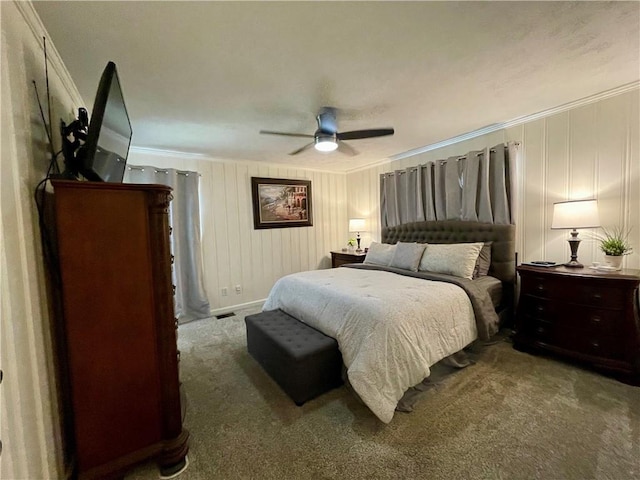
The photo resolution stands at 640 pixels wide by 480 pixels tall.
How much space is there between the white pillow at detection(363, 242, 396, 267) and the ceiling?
170 centimetres

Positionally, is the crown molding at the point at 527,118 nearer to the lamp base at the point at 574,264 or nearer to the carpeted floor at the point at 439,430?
the lamp base at the point at 574,264

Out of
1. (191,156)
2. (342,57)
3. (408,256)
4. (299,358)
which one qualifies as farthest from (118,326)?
(191,156)

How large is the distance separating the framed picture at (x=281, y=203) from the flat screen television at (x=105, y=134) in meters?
2.71

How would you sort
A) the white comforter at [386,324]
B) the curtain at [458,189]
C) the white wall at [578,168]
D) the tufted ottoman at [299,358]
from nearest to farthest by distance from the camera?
the white comforter at [386,324] < the tufted ottoman at [299,358] < the white wall at [578,168] < the curtain at [458,189]

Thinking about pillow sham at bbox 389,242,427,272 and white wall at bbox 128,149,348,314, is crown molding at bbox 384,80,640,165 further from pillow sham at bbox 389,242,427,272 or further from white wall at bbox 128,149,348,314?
white wall at bbox 128,149,348,314

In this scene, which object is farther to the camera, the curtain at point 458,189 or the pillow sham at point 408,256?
the pillow sham at point 408,256

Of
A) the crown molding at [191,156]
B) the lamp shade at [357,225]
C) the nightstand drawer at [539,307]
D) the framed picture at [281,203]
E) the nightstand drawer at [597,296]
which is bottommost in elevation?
the nightstand drawer at [539,307]

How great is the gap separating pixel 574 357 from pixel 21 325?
145 inches

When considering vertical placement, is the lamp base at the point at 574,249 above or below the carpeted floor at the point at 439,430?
above

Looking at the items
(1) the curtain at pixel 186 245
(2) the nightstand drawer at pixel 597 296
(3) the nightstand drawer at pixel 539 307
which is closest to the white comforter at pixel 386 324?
(3) the nightstand drawer at pixel 539 307

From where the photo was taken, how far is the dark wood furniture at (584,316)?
2.10 meters

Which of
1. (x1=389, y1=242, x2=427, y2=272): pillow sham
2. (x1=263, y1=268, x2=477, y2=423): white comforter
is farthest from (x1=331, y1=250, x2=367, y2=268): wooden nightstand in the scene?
(x1=263, y1=268, x2=477, y2=423): white comforter

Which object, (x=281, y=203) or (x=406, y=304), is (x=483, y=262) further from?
(x=281, y=203)

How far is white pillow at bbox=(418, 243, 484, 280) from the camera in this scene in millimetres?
2914
